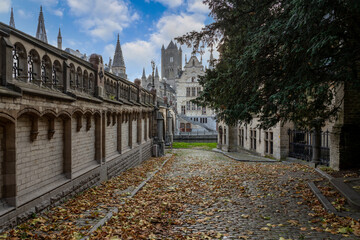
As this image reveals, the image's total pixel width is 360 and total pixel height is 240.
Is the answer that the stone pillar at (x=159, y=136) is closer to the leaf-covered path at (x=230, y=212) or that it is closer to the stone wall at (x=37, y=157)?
the leaf-covered path at (x=230, y=212)

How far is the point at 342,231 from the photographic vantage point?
472 centimetres

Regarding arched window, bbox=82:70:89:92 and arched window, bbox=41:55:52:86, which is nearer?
arched window, bbox=41:55:52:86

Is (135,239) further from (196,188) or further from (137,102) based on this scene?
(137,102)

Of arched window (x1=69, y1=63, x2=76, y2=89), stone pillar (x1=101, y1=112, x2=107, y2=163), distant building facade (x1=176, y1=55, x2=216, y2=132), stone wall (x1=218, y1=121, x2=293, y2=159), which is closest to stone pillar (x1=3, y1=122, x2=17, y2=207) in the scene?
arched window (x1=69, y1=63, x2=76, y2=89)

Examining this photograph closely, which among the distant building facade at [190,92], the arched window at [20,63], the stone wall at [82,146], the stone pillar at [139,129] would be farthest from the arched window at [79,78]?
the distant building facade at [190,92]

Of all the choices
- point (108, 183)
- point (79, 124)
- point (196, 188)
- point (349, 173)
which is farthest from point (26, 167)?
point (349, 173)

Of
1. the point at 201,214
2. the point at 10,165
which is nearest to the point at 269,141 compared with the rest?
the point at 201,214

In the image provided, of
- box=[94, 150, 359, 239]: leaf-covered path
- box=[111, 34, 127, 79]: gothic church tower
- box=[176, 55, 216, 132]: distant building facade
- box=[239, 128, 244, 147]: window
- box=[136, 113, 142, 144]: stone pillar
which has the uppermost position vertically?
box=[111, 34, 127, 79]: gothic church tower

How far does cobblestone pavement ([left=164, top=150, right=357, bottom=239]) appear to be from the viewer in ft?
16.8

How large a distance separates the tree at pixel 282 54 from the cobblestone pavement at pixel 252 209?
7.59ft

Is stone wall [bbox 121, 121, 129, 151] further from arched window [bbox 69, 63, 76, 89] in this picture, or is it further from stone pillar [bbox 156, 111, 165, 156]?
stone pillar [bbox 156, 111, 165, 156]

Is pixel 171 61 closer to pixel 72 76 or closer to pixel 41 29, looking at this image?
pixel 41 29

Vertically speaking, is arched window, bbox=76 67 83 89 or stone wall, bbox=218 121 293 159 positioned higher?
arched window, bbox=76 67 83 89

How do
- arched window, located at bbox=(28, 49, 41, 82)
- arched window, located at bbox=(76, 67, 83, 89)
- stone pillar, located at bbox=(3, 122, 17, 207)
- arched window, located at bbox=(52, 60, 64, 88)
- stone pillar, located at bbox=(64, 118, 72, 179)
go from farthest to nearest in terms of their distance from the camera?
arched window, located at bbox=(76, 67, 83, 89) → stone pillar, located at bbox=(64, 118, 72, 179) → arched window, located at bbox=(52, 60, 64, 88) → arched window, located at bbox=(28, 49, 41, 82) → stone pillar, located at bbox=(3, 122, 17, 207)
